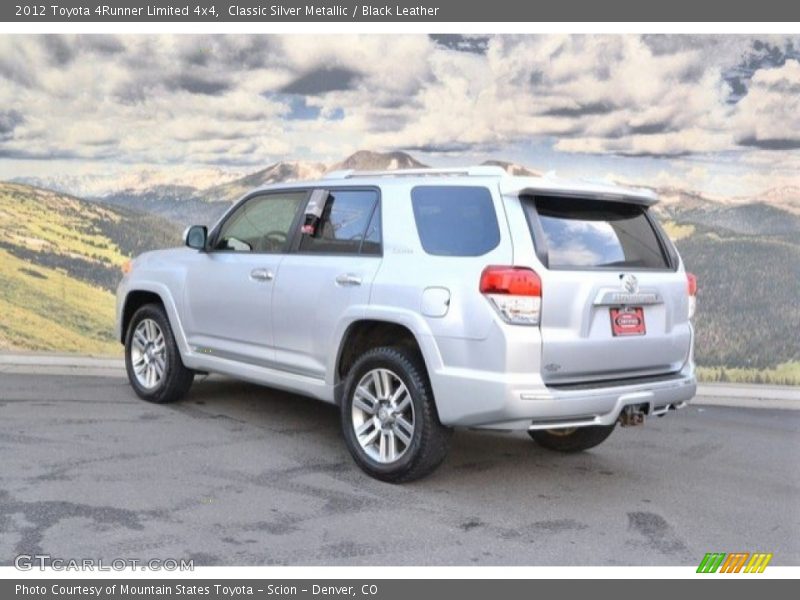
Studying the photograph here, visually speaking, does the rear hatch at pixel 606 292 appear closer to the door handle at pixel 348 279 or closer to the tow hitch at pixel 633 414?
the tow hitch at pixel 633 414

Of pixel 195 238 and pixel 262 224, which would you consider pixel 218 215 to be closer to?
pixel 195 238

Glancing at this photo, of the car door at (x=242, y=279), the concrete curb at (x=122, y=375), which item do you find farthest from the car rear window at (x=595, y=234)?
the concrete curb at (x=122, y=375)

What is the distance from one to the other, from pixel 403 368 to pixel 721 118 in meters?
5.86

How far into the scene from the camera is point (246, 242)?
21.0 feet

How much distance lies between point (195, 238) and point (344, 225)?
1.56m

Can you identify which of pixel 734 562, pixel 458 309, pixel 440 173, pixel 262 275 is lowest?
→ pixel 734 562

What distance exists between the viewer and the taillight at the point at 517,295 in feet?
14.8

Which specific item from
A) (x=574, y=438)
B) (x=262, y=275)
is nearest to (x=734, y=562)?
(x=574, y=438)

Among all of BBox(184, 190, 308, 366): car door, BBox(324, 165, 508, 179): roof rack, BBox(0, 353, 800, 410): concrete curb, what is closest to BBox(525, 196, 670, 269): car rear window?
BBox(324, 165, 508, 179): roof rack

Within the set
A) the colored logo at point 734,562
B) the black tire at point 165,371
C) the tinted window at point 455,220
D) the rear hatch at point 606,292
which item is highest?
the tinted window at point 455,220

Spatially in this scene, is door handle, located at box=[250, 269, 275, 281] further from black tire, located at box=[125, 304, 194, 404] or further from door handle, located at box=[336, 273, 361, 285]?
black tire, located at box=[125, 304, 194, 404]

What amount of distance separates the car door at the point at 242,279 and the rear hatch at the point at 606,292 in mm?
2028

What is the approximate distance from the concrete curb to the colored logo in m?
4.18

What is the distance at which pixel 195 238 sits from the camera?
6.62m
